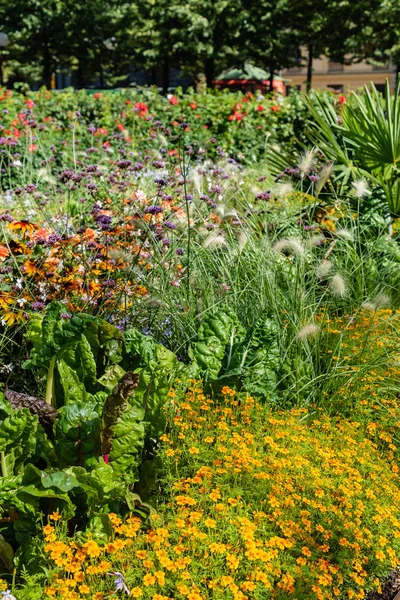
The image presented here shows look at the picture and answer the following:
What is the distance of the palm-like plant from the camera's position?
6.90m

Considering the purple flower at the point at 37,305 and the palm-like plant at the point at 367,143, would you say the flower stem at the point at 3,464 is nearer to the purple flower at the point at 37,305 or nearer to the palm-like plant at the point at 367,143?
the purple flower at the point at 37,305

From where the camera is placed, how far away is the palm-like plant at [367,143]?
6898 mm

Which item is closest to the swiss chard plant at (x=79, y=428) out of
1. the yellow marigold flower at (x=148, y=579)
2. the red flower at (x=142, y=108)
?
the yellow marigold flower at (x=148, y=579)

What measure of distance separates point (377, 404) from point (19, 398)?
2172mm

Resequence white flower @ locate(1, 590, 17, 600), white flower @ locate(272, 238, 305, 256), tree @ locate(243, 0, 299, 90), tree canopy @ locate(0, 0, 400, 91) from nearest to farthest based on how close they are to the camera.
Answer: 1. white flower @ locate(1, 590, 17, 600)
2. white flower @ locate(272, 238, 305, 256)
3. tree canopy @ locate(0, 0, 400, 91)
4. tree @ locate(243, 0, 299, 90)

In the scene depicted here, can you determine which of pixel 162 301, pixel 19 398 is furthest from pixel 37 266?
pixel 19 398

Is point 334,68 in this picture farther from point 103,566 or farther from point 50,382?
point 103,566

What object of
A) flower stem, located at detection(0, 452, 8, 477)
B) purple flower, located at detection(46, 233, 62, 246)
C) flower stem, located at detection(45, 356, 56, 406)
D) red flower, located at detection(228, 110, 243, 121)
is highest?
red flower, located at detection(228, 110, 243, 121)

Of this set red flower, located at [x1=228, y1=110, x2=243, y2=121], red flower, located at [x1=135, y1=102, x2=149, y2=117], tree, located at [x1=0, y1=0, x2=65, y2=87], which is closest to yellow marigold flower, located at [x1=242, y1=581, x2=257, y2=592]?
red flower, located at [x1=135, y1=102, x2=149, y2=117]

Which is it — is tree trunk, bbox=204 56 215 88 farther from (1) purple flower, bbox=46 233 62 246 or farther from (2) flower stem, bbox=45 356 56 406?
(2) flower stem, bbox=45 356 56 406

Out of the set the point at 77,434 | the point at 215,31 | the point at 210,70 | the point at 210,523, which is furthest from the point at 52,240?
the point at 210,70

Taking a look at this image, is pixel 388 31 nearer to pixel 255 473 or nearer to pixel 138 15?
pixel 138 15

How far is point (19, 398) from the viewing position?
10.7 ft

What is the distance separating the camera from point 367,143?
23.0 feet
